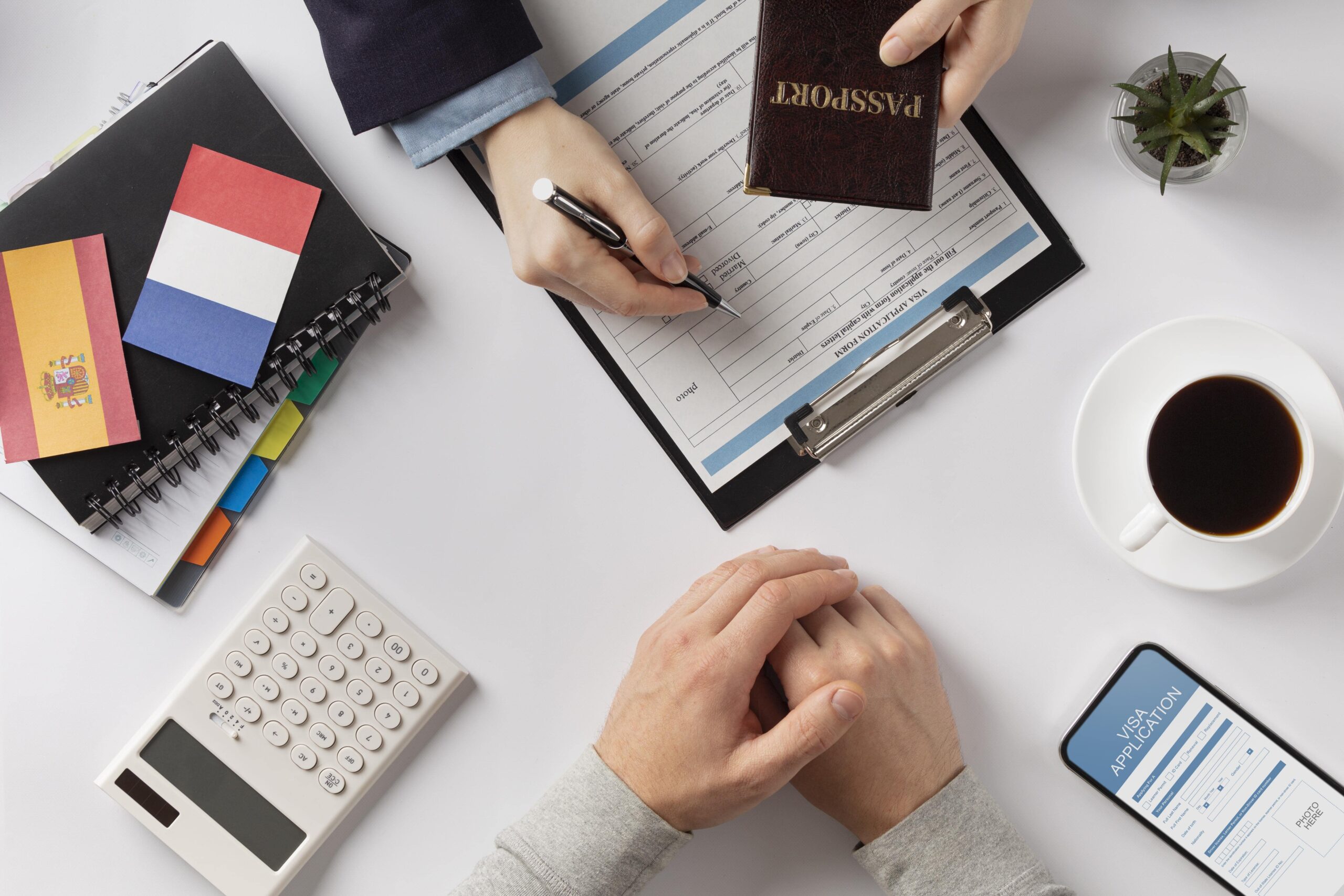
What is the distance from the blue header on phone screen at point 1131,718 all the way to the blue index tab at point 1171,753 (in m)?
0.02

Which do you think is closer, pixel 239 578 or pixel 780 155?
pixel 780 155

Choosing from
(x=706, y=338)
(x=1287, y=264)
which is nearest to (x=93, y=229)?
(x=706, y=338)

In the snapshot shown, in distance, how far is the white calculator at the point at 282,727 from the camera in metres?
0.80

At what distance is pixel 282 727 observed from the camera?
0.81m

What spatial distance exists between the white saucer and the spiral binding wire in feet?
2.28

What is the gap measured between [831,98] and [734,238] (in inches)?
6.8

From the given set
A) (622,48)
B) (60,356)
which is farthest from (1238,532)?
(60,356)

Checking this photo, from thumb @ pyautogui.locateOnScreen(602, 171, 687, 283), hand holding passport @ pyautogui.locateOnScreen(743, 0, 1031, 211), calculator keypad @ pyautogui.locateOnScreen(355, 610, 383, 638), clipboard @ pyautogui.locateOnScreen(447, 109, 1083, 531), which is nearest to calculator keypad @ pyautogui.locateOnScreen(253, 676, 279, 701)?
calculator keypad @ pyautogui.locateOnScreen(355, 610, 383, 638)

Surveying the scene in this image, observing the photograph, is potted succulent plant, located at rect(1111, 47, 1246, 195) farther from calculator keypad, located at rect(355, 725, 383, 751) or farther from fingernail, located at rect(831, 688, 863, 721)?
calculator keypad, located at rect(355, 725, 383, 751)

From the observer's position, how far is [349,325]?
2.61ft

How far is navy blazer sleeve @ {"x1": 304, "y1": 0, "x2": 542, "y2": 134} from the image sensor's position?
72 centimetres

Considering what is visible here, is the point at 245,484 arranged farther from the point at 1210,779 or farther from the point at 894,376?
the point at 1210,779

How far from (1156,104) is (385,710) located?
0.92m

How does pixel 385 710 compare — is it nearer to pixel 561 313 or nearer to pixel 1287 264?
pixel 561 313
